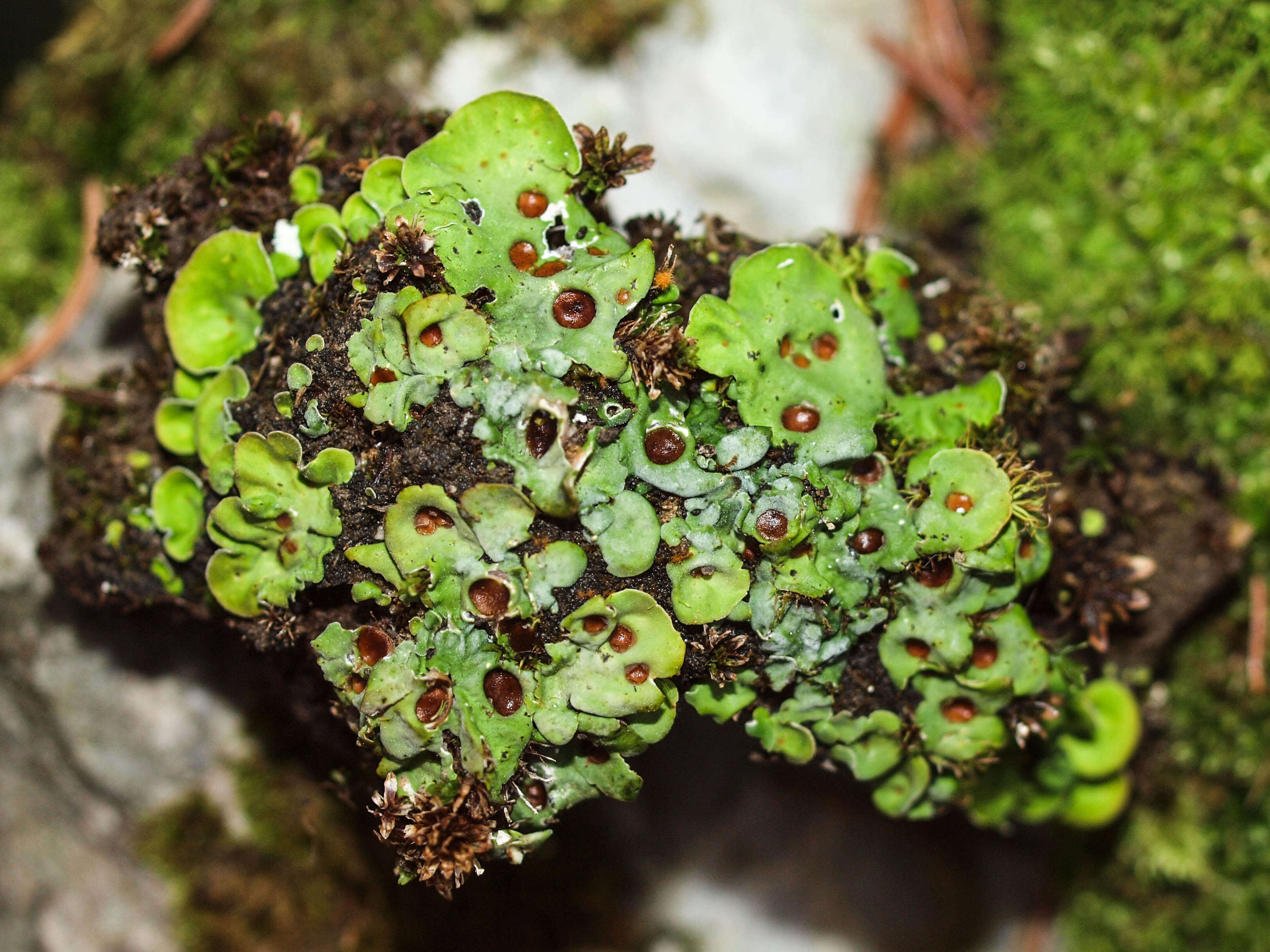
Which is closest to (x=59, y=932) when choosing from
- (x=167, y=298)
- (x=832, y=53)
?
(x=167, y=298)

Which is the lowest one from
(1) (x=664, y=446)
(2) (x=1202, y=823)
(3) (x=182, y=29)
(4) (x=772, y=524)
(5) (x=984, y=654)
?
(2) (x=1202, y=823)

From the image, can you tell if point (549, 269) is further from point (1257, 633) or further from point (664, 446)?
point (1257, 633)

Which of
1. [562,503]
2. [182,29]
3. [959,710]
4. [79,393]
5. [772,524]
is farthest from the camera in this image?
[182,29]

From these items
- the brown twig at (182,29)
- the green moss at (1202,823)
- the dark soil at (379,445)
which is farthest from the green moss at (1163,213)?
the brown twig at (182,29)

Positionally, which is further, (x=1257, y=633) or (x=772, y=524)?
(x=1257, y=633)

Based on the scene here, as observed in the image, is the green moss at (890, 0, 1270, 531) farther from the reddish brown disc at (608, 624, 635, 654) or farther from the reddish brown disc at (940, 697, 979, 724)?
the reddish brown disc at (608, 624, 635, 654)

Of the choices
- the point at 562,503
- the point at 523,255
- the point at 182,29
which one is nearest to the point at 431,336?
the point at 523,255

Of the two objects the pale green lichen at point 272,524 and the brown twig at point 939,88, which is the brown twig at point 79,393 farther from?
the brown twig at point 939,88
